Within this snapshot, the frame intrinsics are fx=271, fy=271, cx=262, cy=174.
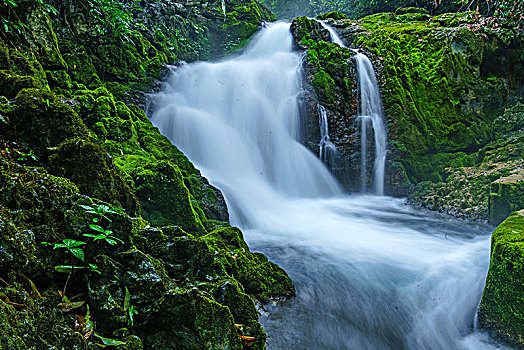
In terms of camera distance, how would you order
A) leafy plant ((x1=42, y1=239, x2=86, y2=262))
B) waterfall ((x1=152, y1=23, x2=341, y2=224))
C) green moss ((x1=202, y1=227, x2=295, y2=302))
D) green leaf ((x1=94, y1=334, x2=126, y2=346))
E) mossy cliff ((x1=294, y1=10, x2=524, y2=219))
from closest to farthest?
green leaf ((x1=94, y1=334, x2=126, y2=346))
leafy plant ((x1=42, y1=239, x2=86, y2=262))
green moss ((x1=202, y1=227, x2=295, y2=302))
waterfall ((x1=152, y1=23, x2=341, y2=224))
mossy cliff ((x1=294, y1=10, x2=524, y2=219))

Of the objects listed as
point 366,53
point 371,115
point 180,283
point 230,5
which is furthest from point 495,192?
point 230,5

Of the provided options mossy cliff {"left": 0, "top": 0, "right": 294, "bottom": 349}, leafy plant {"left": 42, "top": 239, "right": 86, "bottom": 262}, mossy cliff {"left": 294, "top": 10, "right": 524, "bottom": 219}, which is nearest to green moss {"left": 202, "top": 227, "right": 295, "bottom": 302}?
mossy cliff {"left": 0, "top": 0, "right": 294, "bottom": 349}

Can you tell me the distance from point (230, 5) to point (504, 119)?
1524cm

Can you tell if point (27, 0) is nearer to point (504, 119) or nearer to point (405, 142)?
point (405, 142)

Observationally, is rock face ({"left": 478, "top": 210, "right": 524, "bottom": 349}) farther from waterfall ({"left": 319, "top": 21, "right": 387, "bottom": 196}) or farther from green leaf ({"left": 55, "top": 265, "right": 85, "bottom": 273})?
waterfall ({"left": 319, "top": 21, "right": 387, "bottom": 196})

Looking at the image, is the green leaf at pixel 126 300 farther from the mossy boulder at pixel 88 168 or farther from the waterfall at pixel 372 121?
the waterfall at pixel 372 121

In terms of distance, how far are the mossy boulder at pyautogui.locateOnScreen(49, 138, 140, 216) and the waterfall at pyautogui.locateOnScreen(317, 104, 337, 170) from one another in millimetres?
8343

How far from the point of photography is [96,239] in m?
1.79

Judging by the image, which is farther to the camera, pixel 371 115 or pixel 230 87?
pixel 230 87

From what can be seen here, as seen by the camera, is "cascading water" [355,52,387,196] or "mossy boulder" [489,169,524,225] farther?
"cascading water" [355,52,387,196]

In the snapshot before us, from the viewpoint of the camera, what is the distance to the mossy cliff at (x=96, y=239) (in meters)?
1.45

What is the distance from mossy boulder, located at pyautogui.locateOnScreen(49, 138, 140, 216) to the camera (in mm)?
2414

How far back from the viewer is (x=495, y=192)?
22.6 ft

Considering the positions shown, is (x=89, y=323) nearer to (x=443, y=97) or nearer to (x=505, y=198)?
(x=505, y=198)
